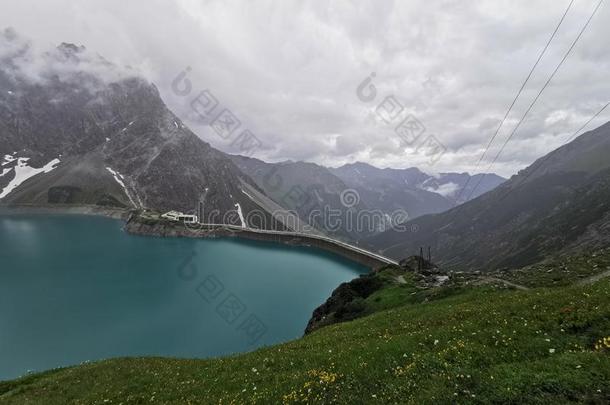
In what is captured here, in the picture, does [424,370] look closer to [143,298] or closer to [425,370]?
[425,370]

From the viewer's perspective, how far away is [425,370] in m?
12.8

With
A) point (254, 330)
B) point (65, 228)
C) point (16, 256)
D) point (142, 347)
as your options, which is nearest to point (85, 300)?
point (142, 347)

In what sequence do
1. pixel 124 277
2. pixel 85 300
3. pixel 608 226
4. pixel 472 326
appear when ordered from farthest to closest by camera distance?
pixel 608 226, pixel 124 277, pixel 85 300, pixel 472 326

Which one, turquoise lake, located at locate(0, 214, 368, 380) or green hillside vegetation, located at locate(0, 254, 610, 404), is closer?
green hillside vegetation, located at locate(0, 254, 610, 404)

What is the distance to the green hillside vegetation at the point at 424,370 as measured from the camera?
1051cm

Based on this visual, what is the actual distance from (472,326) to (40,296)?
9357 centimetres

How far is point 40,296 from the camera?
77625 millimetres

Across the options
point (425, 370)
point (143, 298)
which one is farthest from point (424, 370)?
point (143, 298)

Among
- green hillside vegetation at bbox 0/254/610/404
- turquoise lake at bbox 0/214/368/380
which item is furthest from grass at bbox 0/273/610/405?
turquoise lake at bbox 0/214/368/380

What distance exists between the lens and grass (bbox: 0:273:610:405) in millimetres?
10492

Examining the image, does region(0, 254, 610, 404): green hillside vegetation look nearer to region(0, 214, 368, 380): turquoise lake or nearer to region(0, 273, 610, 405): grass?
region(0, 273, 610, 405): grass

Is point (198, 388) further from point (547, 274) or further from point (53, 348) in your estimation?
point (53, 348)

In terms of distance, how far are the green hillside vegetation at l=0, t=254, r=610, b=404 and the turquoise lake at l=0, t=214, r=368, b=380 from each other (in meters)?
36.6

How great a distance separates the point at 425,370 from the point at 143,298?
81868 mm
